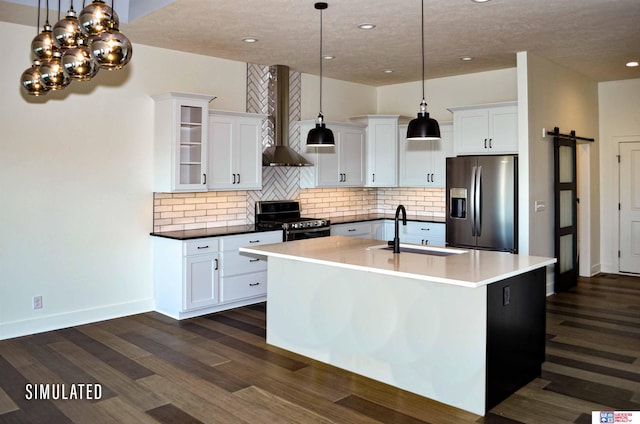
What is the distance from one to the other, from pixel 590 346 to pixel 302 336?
8.35ft

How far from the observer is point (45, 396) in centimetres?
373

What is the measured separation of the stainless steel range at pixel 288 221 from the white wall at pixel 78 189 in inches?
58.0

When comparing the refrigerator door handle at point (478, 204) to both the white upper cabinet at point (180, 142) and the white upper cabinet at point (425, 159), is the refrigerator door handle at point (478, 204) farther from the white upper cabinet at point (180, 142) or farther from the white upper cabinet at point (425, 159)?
the white upper cabinet at point (180, 142)

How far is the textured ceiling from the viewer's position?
181 inches

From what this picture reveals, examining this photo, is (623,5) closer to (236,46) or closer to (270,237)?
(236,46)

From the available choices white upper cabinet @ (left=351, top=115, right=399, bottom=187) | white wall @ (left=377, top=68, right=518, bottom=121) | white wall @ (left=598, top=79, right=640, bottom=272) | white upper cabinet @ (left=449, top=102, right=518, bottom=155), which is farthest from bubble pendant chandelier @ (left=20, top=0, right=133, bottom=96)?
white wall @ (left=598, top=79, right=640, bottom=272)

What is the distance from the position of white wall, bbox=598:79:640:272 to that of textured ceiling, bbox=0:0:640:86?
1181mm

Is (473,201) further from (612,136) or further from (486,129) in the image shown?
(612,136)

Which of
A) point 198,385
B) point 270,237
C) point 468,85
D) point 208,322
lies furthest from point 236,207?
point 468,85

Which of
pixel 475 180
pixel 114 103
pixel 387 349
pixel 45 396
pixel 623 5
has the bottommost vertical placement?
pixel 45 396

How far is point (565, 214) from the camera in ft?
24.2

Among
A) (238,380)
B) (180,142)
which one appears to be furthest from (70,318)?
(238,380)

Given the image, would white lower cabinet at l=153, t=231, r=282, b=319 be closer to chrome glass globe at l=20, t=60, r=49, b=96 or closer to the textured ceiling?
the textured ceiling

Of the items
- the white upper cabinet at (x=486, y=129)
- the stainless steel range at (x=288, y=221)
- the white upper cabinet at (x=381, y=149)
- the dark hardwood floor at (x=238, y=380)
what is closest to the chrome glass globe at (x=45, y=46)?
the dark hardwood floor at (x=238, y=380)
